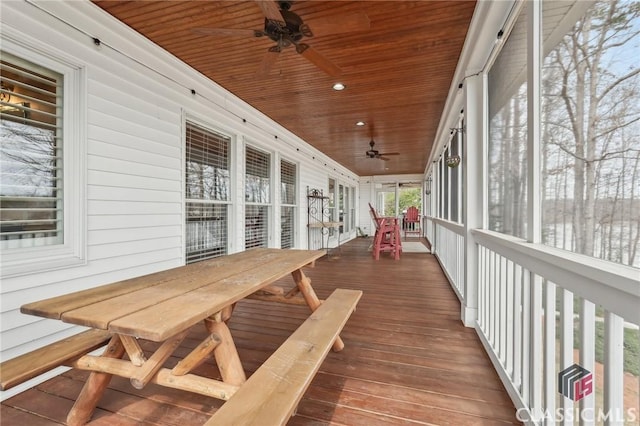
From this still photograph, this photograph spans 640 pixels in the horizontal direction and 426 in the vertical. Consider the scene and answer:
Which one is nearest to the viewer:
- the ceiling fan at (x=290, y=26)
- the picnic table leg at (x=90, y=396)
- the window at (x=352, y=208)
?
the picnic table leg at (x=90, y=396)

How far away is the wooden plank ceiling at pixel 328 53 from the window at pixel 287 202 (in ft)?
3.44

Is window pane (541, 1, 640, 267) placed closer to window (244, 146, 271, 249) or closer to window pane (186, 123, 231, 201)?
window pane (186, 123, 231, 201)

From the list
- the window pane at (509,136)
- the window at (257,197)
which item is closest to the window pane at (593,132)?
the window pane at (509,136)

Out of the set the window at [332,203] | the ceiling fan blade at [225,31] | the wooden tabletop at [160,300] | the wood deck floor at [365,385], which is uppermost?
the ceiling fan blade at [225,31]

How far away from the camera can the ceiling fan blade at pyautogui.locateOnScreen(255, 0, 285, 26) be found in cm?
168

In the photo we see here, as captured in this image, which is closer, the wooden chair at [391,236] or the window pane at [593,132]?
the window pane at [593,132]

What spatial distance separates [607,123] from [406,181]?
443 inches

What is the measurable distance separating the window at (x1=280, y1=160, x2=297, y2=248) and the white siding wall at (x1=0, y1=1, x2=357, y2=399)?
90.3 inches

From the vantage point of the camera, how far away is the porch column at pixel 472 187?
2.58 metres

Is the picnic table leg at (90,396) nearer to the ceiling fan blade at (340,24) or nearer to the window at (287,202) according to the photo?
the ceiling fan blade at (340,24)

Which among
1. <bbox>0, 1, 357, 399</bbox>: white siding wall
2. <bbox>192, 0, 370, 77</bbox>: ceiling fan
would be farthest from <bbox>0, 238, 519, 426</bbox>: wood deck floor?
<bbox>192, 0, 370, 77</bbox>: ceiling fan

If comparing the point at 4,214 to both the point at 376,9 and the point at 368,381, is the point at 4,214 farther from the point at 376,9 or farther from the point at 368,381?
the point at 376,9

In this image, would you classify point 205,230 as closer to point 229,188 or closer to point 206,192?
point 206,192

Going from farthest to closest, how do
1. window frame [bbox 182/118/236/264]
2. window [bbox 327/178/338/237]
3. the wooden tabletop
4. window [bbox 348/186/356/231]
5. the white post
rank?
window [bbox 348/186/356/231]
window [bbox 327/178/338/237]
window frame [bbox 182/118/236/264]
the white post
the wooden tabletop
